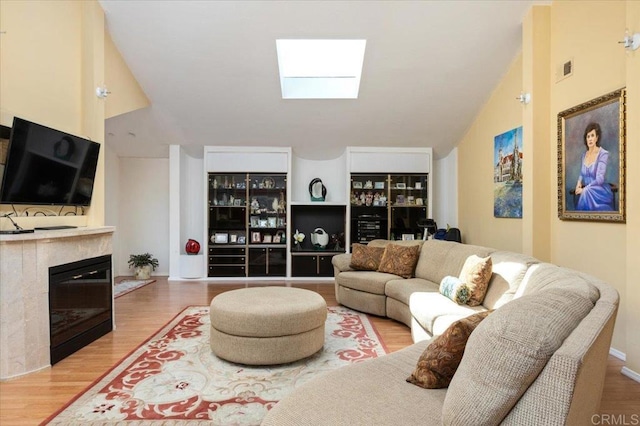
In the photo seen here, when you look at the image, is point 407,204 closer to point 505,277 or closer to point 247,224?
point 247,224

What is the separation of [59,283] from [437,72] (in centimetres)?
490

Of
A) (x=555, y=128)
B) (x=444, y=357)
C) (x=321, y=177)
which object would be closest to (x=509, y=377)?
(x=444, y=357)

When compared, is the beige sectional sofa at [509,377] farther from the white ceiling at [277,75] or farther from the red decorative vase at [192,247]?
the red decorative vase at [192,247]

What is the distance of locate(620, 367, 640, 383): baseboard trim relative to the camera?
263cm

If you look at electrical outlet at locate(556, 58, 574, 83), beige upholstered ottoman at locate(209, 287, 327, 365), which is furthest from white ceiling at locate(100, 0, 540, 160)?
beige upholstered ottoman at locate(209, 287, 327, 365)

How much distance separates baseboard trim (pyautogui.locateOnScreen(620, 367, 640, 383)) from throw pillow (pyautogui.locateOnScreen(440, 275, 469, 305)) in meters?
1.19

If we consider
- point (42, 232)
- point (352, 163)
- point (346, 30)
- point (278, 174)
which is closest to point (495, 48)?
point (346, 30)

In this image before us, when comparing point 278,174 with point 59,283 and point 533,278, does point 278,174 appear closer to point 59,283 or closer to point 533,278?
point 59,283

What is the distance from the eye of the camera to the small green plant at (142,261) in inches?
250

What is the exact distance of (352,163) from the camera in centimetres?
651

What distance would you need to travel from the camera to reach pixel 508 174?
4688 millimetres

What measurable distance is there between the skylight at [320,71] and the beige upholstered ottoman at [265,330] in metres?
3.48

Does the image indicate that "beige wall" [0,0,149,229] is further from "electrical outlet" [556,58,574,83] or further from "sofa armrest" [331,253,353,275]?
"electrical outlet" [556,58,574,83]

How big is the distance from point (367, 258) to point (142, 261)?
4085 millimetres
